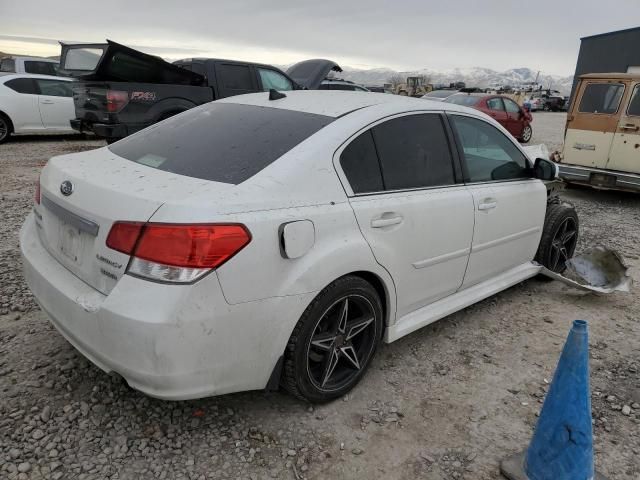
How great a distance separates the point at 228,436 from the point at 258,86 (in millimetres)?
7976

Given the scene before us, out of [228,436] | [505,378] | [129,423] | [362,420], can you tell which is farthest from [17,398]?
[505,378]

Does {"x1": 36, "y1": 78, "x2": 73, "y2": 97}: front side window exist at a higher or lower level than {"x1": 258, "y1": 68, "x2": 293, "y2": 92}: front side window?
lower

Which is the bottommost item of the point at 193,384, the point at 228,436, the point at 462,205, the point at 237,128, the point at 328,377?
the point at 228,436

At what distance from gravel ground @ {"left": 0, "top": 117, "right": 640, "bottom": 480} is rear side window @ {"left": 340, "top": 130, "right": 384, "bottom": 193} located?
1.15 metres

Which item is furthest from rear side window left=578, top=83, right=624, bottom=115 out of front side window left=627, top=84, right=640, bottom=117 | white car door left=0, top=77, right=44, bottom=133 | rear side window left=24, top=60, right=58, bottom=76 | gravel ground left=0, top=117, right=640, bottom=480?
rear side window left=24, top=60, right=58, bottom=76

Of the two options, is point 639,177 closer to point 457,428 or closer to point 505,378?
point 505,378

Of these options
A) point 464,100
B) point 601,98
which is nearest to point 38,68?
point 464,100

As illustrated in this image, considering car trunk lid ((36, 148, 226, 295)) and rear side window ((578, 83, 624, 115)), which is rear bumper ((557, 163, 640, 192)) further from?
car trunk lid ((36, 148, 226, 295))

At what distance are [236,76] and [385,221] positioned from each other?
7527 millimetres

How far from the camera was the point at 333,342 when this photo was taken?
257 centimetres

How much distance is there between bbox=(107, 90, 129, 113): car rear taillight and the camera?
780 cm

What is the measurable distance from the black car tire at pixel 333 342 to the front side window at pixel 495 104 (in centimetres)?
1228

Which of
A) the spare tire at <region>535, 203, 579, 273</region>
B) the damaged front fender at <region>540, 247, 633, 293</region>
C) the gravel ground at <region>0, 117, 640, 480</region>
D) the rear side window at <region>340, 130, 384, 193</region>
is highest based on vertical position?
the rear side window at <region>340, 130, 384, 193</region>

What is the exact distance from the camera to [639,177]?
7496mm
